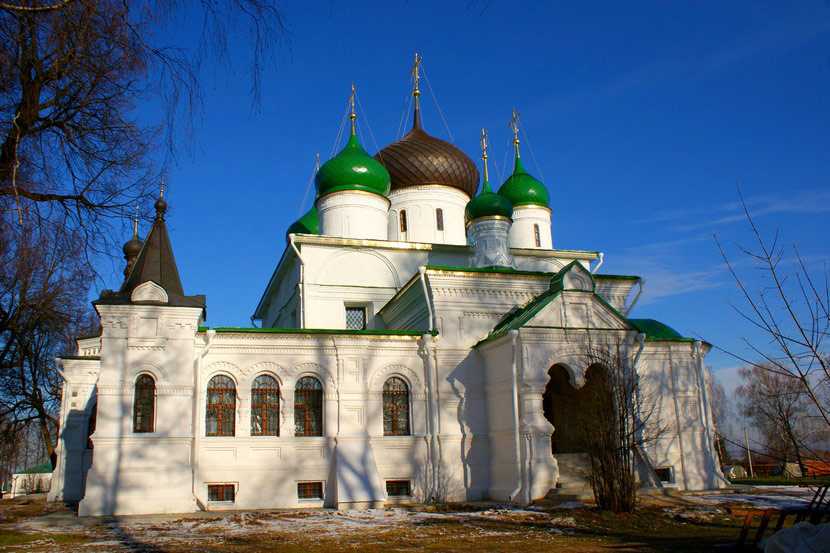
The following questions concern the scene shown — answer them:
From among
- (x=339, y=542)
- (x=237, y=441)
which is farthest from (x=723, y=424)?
(x=339, y=542)

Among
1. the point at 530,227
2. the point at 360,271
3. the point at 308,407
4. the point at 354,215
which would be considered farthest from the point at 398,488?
the point at 530,227

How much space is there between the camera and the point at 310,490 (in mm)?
14266

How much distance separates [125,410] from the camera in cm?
1329

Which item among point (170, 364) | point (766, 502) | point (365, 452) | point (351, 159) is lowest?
point (766, 502)

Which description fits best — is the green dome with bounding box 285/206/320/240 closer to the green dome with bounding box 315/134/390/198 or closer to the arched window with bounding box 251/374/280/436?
the green dome with bounding box 315/134/390/198

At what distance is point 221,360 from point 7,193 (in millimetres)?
9708

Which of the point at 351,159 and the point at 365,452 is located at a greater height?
the point at 351,159

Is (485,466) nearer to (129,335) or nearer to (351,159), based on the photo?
(129,335)

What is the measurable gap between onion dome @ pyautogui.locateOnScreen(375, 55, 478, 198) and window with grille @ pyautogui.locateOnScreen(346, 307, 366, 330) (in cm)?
545

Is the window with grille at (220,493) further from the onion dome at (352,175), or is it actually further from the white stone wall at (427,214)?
the white stone wall at (427,214)

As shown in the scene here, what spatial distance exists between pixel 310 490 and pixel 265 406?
1964 mm

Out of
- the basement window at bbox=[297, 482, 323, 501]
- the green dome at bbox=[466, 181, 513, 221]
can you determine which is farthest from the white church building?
the green dome at bbox=[466, 181, 513, 221]

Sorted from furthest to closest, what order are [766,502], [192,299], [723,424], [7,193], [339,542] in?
[723,424], [192,299], [766,502], [339,542], [7,193]

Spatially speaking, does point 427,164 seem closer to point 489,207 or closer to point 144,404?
point 489,207
